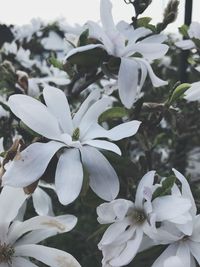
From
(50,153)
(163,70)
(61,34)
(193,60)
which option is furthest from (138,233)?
(61,34)

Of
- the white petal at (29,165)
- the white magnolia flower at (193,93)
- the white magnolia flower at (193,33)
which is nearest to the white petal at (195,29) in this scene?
the white magnolia flower at (193,33)

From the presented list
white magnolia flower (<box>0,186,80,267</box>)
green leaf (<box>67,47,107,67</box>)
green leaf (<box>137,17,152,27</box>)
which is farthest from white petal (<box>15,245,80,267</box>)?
green leaf (<box>137,17,152,27</box>)

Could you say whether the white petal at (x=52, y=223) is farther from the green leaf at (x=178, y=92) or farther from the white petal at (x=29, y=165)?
the green leaf at (x=178, y=92)

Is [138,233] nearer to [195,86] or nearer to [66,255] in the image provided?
[66,255]

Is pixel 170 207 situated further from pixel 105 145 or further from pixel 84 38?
pixel 84 38

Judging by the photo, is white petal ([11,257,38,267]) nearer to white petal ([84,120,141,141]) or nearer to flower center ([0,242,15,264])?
flower center ([0,242,15,264])

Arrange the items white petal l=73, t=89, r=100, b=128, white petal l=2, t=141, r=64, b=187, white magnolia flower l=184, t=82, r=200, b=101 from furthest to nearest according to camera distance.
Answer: white magnolia flower l=184, t=82, r=200, b=101
white petal l=73, t=89, r=100, b=128
white petal l=2, t=141, r=64, b=187
